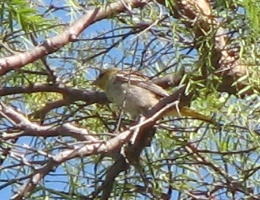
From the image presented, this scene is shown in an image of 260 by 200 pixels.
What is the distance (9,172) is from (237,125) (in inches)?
17.4

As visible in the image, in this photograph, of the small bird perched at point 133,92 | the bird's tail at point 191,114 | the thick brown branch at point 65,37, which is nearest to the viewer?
the thick brown branch at point 65,37

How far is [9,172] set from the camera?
65.4 inches

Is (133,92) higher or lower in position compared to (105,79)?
higher

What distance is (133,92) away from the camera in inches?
98.7

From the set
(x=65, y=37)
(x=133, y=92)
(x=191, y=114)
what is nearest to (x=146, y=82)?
(x=191, y=114)

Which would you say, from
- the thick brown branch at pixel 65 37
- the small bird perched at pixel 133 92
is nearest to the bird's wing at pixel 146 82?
the small bird perched at pixel 133 92

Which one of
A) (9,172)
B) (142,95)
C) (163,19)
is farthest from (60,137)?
(142,95)

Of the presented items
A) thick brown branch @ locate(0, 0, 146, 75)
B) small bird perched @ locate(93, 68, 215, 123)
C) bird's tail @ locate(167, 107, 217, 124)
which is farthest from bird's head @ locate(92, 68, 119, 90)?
thick brown branch @ locate(0, 0, 146, 75)

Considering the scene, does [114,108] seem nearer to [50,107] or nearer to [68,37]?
[50,107]

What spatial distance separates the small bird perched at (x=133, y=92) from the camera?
1889 mm

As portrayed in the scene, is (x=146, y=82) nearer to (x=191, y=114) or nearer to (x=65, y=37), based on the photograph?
(x=191, y=114)

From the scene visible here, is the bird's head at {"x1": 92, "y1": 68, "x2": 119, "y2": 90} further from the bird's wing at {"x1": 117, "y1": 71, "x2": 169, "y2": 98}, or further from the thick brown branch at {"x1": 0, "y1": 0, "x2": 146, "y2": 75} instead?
the thick brown branch at {"x1": 0, "y1": 0, "x2": 146, "y2": 75}

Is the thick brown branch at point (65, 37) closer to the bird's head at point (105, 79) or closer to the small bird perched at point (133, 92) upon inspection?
the small bird perched at point (133, 92)

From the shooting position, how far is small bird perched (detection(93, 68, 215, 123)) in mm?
1889
